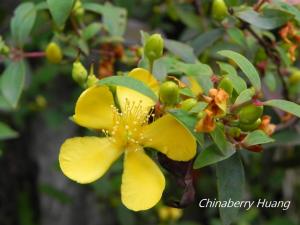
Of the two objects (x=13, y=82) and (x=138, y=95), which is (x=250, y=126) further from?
(x=13, y=82)

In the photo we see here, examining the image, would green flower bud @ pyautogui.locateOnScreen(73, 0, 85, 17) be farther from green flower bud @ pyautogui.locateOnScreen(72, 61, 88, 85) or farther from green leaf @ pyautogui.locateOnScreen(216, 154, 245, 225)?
green leaf @ pyautogui.locateOnScreen(216, 154, 245, 225)

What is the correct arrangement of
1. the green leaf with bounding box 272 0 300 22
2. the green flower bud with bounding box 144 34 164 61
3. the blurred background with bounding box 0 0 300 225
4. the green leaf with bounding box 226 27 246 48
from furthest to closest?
the blurred background with bounding box 0 0 300 225, the green leaf with bounding box 226 27 246 48, the green leaf with bounding box 272 0 300 22, the green flower bud with bounding box 144 34 164 61

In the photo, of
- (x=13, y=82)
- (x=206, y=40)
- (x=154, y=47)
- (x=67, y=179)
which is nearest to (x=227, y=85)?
(x=154, y=47)

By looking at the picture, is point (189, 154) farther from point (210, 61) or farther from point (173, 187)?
point (173, 187)

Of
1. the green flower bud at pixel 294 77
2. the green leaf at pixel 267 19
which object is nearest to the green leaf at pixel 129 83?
the green leaf at pixel 267 19

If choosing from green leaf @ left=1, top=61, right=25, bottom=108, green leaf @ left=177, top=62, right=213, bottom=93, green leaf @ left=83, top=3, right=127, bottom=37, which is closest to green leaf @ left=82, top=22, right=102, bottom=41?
green leaf @ left=83, top=3, right=127, bottom=37
